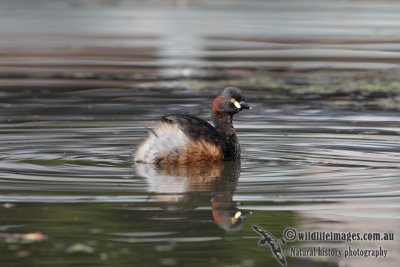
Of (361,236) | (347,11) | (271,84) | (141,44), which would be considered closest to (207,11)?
(347,11)

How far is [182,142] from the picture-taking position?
1089cm

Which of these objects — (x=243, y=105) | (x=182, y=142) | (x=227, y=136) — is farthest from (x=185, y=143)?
(x=243, y=105)

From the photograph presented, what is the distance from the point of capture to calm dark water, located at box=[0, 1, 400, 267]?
7996mm

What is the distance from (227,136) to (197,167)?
0.51 m

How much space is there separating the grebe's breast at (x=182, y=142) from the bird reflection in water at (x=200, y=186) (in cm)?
7

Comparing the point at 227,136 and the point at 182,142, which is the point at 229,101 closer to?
the point at 227,136

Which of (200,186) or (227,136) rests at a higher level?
(227,136)

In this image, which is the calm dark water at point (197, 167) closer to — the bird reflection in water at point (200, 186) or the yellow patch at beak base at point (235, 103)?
the bird reflection in water at point (200, 186)

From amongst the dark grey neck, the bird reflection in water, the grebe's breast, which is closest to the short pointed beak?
the dark grey neck

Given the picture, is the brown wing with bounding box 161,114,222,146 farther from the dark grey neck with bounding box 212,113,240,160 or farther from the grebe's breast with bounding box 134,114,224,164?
the dark grey neck with bounding box 212,113,240,160

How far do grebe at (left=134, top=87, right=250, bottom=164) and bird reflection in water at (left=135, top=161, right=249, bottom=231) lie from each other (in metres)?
0.07

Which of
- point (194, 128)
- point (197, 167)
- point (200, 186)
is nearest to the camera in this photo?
point (200, 186)

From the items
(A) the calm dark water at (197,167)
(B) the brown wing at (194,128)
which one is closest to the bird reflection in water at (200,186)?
(A) the calm dark water at (197,167)

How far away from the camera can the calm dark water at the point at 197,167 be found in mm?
7996
